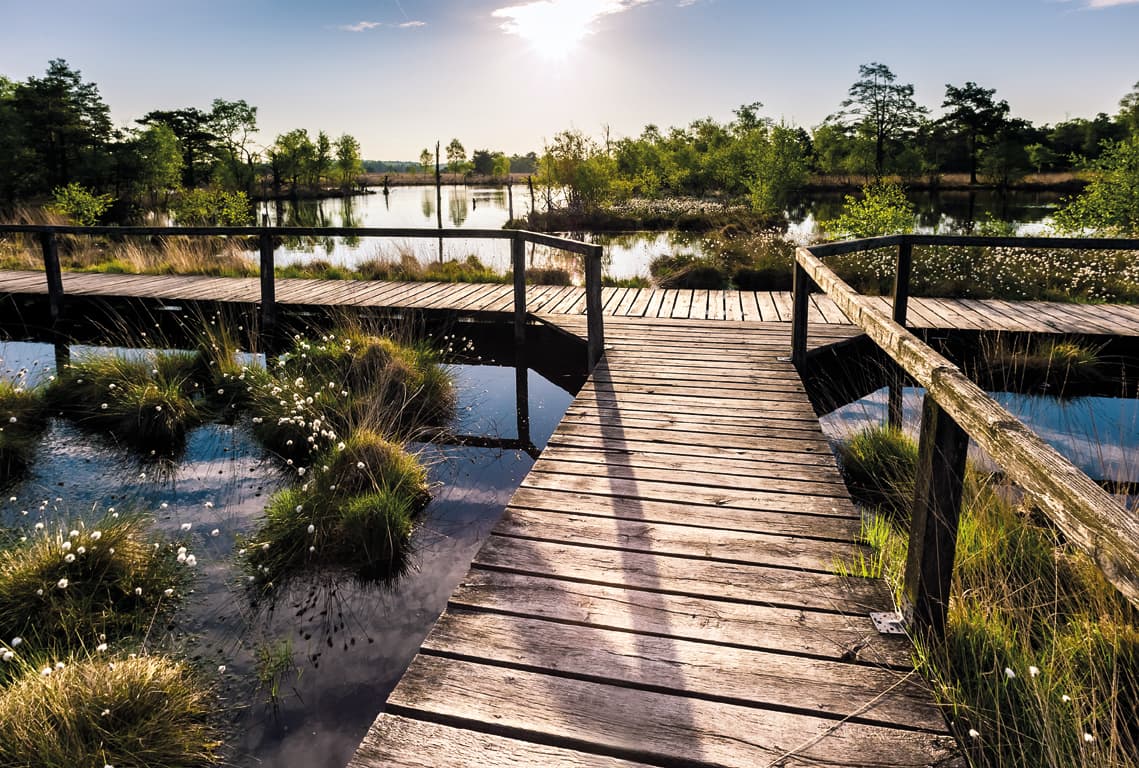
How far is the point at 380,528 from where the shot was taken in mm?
4023

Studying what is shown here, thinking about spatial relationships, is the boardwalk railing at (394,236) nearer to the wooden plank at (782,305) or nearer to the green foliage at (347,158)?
the wooden plank at (782,305)

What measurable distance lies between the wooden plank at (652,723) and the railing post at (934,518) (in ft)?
1.69

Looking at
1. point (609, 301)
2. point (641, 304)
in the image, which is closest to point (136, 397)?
point (609, 301)

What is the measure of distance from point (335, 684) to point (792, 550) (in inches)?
80.2

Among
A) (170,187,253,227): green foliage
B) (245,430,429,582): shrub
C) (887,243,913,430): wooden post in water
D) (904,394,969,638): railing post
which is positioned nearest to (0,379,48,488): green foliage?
(245,430,429,582): shrub

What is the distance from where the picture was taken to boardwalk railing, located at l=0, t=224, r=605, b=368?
19.8 feet

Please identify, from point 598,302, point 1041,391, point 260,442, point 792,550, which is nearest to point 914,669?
point 792,550

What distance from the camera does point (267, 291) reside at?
838cm

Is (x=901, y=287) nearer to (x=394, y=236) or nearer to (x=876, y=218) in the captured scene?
(x=394, y=236)

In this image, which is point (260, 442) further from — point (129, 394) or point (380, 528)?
point (380, 528)

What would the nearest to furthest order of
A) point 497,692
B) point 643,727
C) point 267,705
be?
point 643,727 → point 497,692 → point 267,705

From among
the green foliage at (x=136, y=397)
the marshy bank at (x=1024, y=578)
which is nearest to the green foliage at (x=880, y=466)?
the marshy bank at (x=1024, y=578)

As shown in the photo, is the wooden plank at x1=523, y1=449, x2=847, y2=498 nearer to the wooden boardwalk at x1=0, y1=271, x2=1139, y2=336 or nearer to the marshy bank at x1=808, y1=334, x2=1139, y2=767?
the marshy bank at x1=808, y1=334, x2=1139, y2=767

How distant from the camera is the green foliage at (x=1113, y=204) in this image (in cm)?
1404
